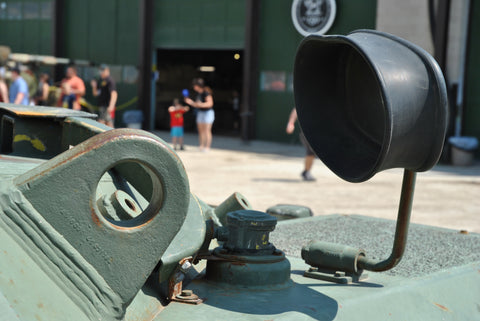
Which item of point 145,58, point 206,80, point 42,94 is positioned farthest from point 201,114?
point 206,80

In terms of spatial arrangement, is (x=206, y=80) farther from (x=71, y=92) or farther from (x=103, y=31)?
(x=71, y=92)

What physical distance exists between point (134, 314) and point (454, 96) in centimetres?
1377

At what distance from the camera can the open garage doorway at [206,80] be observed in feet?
74.4

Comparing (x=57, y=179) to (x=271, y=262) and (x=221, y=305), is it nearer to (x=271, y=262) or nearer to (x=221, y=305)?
(x=221, y=305)

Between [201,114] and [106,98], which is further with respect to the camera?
[106,98]

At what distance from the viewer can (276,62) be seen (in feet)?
58.4

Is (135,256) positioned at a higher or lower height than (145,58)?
higher

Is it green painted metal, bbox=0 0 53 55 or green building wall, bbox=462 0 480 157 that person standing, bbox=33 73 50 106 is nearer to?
green painted metal, bbox=0 0 53 55

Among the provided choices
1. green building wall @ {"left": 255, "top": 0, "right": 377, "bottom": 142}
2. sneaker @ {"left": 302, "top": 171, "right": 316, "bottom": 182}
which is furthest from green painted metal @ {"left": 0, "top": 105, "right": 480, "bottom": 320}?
green building wall @ {"left": 255, "top": 0, "right": 377, "bottom": 142}

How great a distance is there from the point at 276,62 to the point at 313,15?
1.53 meters

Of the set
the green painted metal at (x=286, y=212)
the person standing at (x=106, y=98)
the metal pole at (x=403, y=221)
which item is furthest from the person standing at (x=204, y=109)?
the metal pole at (x=403, y=221)

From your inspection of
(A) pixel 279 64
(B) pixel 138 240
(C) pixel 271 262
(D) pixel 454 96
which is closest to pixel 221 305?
(C) pixel 271 262

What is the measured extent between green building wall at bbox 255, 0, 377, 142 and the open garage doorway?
3.87m

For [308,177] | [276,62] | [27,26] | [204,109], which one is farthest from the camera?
[27,26]
